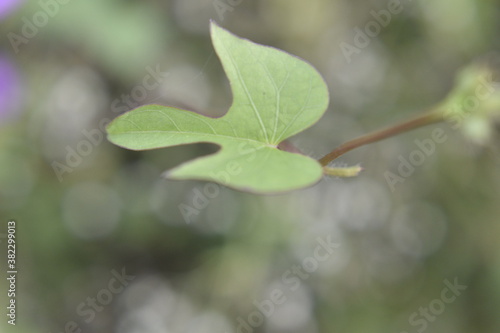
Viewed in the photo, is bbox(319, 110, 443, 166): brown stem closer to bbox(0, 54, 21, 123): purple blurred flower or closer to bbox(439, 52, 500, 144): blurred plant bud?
bbox(439, 52, 500, 144): blurred plant bud

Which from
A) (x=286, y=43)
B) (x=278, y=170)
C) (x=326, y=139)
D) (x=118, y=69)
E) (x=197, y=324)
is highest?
(x=278, y=170)

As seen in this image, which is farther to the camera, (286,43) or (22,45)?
(286,43)

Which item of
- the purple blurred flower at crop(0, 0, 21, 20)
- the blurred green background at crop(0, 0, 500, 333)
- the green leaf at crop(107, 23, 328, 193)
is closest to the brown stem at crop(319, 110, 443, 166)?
the green leaf at crop(107, 23, 328, 193)

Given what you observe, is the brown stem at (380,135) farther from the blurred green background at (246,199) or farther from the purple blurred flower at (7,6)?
the purple blurred flower at (7,6)

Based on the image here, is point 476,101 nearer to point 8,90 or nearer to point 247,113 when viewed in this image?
point 247,113

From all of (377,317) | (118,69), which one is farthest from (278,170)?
(377,317)

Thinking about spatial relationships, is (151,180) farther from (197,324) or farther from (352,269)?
(352,269)

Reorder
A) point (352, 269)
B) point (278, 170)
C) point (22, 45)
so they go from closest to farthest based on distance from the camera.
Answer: point (278, 170), point (22, 45), point (352, 269)
